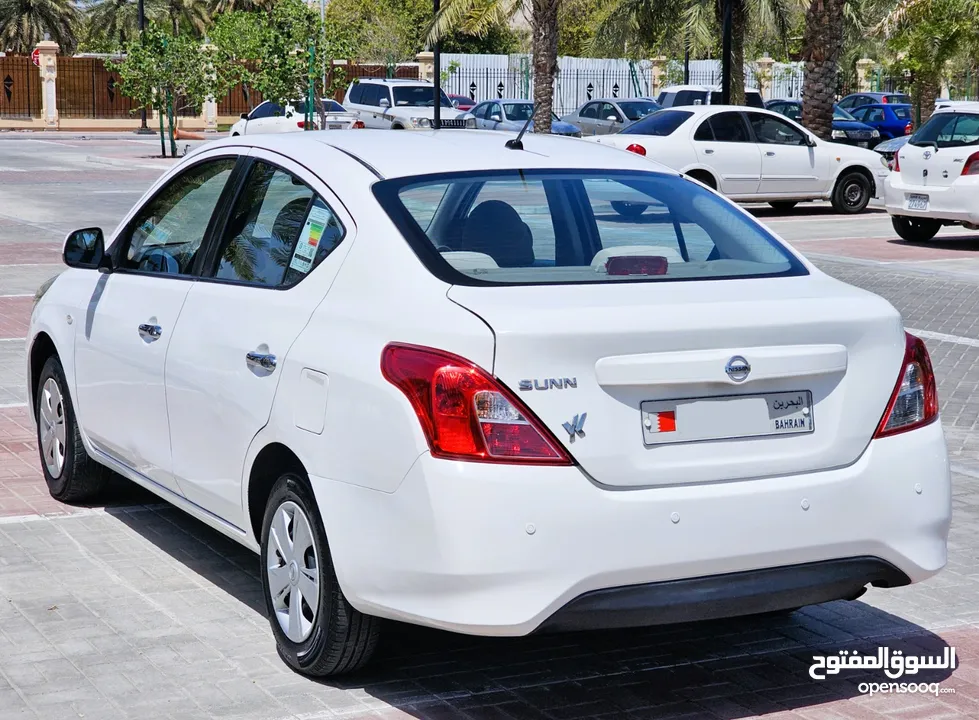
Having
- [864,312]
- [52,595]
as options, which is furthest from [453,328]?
[52,595]

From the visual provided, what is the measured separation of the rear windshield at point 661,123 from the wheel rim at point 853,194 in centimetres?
331

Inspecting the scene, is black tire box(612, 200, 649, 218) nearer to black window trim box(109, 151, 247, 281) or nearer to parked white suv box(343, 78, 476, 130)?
black window trim box(109, 151, 247, 281)

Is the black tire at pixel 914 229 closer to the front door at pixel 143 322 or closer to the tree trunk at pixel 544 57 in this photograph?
the tree trunk at pixel 544 57

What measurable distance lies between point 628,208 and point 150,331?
5.87 ft

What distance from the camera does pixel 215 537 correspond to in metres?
6.16

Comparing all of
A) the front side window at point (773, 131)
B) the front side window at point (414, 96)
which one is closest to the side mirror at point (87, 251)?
the front side window at point (773, 131)

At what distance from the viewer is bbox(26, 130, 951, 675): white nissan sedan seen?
3.84 m

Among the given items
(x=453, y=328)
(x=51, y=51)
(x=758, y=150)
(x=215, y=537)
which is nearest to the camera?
(x=453, y=328)

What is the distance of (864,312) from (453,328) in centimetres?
123

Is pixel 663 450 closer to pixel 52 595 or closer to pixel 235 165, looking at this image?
pixel 235 165

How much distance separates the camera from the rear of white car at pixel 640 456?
3.83 metres

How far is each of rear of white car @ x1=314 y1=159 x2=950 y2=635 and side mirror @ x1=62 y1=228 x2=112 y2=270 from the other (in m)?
A: 1.97

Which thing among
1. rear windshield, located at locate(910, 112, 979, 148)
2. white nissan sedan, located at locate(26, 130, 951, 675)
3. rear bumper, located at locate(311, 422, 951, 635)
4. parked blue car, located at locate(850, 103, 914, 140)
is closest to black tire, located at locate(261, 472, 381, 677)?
white nissan sedan, located at locate(26, 130, 951, 675)

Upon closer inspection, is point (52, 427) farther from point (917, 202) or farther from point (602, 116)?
point (602, 116)
